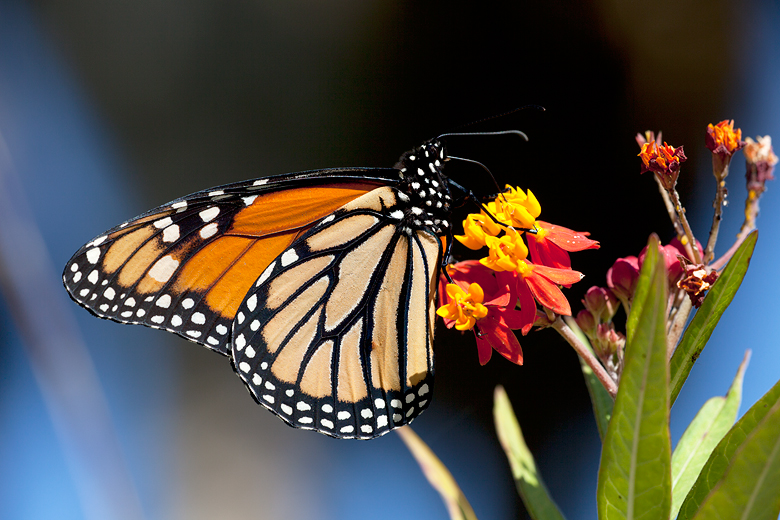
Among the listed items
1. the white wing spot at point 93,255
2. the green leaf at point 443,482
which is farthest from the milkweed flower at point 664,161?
the white wing spot at point 93,255

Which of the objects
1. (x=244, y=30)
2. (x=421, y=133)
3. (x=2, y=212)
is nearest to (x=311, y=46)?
(x=244, y=30)

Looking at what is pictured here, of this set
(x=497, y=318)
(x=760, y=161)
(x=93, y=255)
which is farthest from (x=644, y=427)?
(x=93, y=255)

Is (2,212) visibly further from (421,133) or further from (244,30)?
(421,133)

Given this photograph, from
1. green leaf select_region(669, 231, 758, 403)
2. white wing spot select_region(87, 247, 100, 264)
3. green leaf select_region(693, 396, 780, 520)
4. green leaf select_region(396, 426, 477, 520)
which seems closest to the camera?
green leaf select_region(693, 396, 780, 520)

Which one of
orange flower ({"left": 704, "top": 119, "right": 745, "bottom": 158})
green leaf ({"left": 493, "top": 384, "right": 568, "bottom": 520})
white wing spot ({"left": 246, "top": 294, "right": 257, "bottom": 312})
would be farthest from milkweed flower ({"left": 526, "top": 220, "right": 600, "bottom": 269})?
white wing spot ({"left": 246, "top": 294, "right": 257, "bottom": 312})

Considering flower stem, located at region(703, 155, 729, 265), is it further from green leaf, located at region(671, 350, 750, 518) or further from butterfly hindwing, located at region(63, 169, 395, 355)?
butterfly hindwing, located at region(63, 169, 395, 355)
